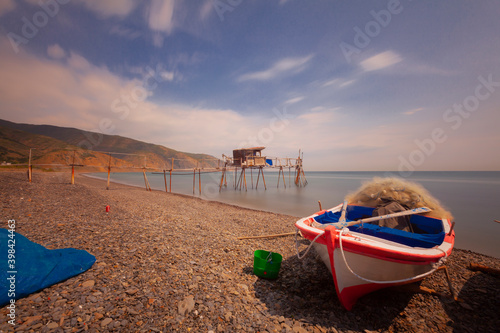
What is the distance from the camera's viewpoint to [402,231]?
4.23m

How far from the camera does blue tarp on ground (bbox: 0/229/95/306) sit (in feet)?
9.12

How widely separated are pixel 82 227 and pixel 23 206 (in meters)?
4.41

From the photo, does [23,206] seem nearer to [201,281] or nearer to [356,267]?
[201,281]

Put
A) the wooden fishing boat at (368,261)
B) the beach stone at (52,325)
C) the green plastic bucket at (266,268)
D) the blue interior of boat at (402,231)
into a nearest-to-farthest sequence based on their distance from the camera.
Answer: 1. the beach stone at (52,325)
2. the wooden fishing boat at (368,261)
3. the blue interior of boat at (402,231)
4. the green plastic bucket at (266,268)

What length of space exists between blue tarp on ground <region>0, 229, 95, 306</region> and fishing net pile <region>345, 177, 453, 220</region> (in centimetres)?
810

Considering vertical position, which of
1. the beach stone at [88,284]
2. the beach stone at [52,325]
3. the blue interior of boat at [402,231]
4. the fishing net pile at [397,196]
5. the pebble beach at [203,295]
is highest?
the fishing net pile at [397,196]

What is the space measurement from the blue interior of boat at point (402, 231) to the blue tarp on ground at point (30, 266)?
567cm

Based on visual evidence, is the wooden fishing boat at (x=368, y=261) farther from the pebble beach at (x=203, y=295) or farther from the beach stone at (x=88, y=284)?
the beach stone at (x=88, y=284)

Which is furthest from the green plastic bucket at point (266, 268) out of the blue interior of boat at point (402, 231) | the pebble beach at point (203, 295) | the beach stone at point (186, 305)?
the blue interior of boat at point (402, 231)

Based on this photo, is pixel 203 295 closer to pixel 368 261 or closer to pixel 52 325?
pixel 52 325

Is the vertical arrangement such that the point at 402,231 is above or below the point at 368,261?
above

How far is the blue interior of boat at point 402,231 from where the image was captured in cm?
415

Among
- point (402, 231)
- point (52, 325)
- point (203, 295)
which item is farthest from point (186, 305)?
point (402, 231)

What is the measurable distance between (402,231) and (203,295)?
450cm
